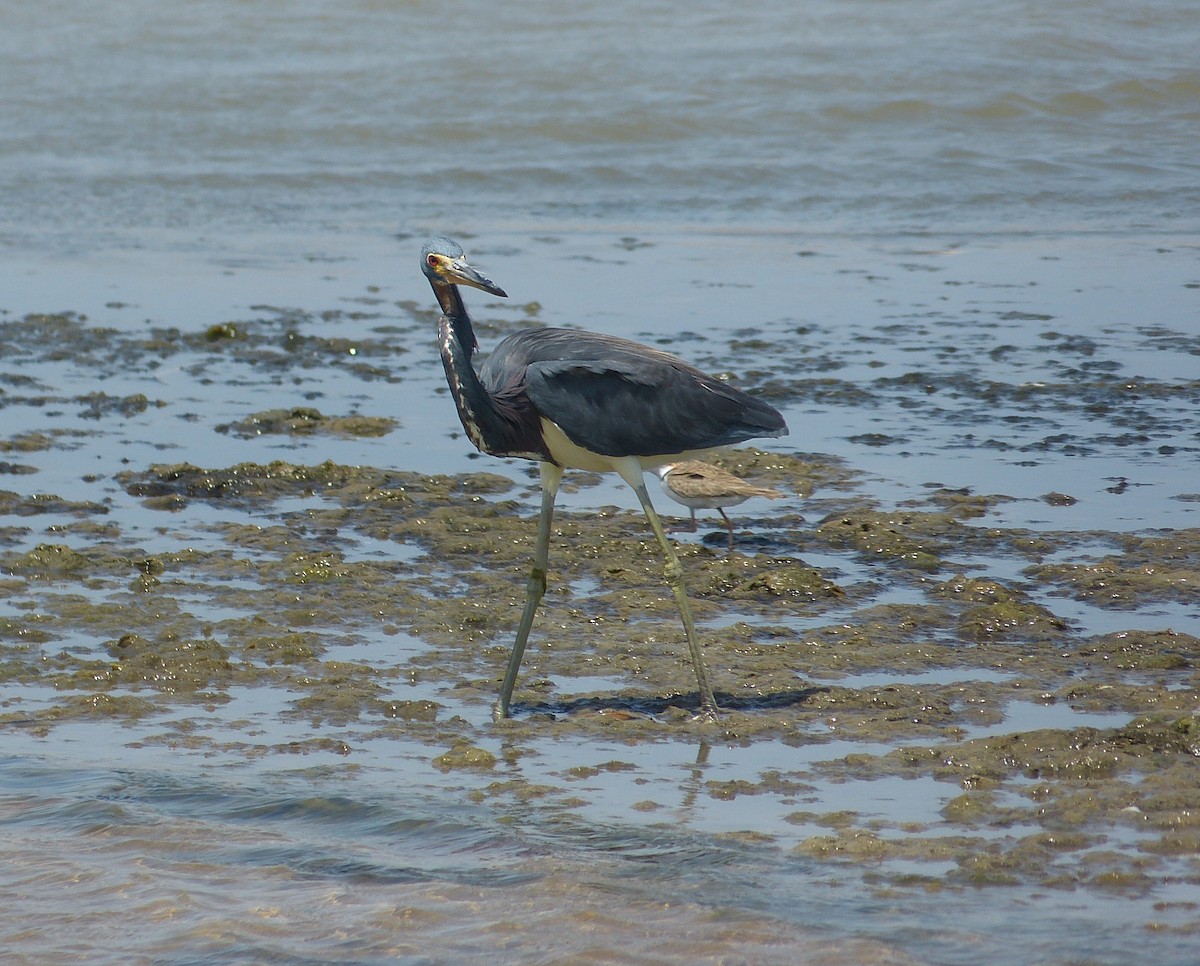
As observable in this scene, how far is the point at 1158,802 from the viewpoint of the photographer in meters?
4.35

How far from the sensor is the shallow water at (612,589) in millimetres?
4094

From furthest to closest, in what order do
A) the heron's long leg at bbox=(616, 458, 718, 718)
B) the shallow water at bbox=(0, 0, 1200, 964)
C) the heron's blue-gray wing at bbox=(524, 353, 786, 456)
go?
1. the heron's blue-gray wing at bbox=(524, 353, 786, 456)
2. the heron's long leg at bbox=(616, 458, 718, 718)
3. the shallow water at bbox=(0, 0, 1200, 964)

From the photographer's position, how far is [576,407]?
208 inches

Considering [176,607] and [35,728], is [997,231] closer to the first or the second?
[176,607]

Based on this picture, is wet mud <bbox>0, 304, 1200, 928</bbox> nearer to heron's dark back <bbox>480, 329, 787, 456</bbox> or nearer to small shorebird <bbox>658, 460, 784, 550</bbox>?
small shorebird <bbox>658, 460, 784, 550</bbox>

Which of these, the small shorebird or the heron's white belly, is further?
the small shorebird

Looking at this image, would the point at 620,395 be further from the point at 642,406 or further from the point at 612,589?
the point at 612,589

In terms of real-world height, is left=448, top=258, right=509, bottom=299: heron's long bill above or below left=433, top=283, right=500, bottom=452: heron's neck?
above

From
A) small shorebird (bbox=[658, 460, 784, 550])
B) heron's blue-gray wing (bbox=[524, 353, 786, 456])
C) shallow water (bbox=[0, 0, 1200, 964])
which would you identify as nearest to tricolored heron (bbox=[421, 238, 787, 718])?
heron's blue-gray wing (bbox=[524, 353, 786, 456])

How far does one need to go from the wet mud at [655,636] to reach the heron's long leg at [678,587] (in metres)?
0.10

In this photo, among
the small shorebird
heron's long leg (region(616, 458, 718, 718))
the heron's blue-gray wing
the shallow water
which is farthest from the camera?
the small shorebird

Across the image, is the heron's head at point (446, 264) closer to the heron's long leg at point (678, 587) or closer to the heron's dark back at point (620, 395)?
the heron's dark back at point (620, 395)

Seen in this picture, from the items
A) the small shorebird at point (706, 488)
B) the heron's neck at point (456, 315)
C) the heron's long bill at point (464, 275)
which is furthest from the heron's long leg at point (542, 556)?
the small shorebird at point (706, 488)

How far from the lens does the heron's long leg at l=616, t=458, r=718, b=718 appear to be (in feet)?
17.0
